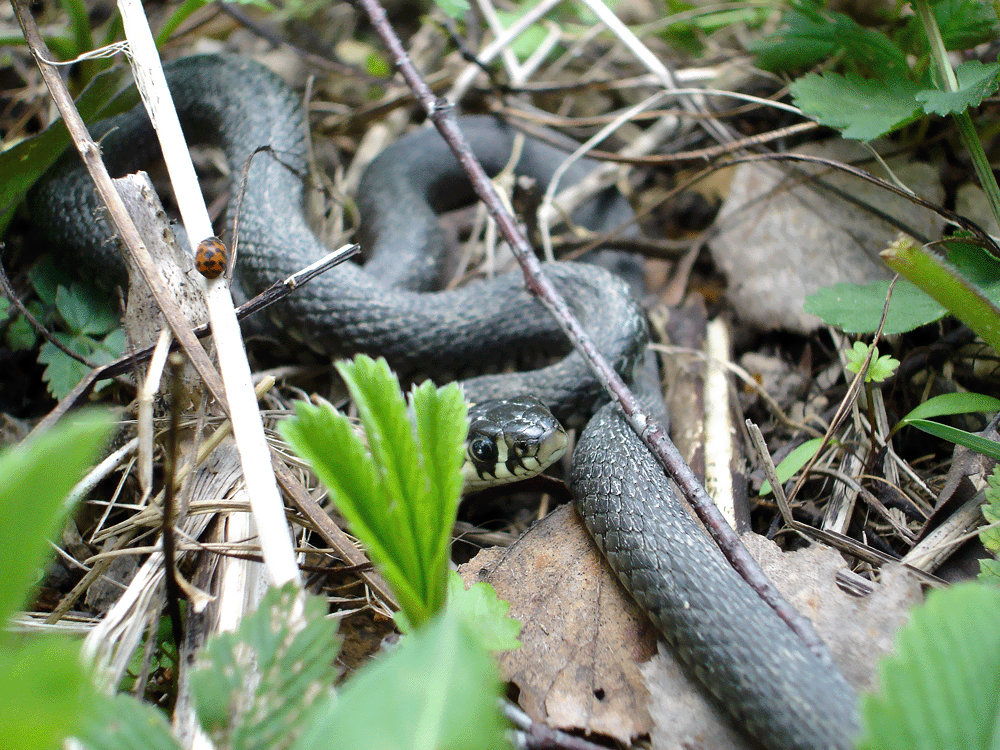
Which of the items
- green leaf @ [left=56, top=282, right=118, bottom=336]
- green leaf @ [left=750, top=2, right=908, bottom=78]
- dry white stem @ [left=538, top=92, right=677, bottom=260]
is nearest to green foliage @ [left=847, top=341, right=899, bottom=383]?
green leaf @ [left=750, top=2, right=908, bottom=78]

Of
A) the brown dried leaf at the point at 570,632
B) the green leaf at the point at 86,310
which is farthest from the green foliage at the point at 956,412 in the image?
the green leaf at the point at 86,310

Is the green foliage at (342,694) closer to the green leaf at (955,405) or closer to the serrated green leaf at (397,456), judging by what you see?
the serrated green leaf at (397,456)

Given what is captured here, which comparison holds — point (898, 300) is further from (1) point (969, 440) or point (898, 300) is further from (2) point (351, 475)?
(2) point (351, 475)

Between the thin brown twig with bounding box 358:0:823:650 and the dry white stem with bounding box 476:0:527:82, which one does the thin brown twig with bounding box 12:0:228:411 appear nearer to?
the thin brown twig with bounding box 358:0:823:650

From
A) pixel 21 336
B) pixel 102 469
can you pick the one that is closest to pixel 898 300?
pixel 102 469

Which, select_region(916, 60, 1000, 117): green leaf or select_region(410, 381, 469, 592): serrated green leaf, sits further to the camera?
select_region(916, 60, 1000, 117): green leaf

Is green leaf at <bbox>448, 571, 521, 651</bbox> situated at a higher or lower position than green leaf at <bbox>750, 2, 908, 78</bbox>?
lower

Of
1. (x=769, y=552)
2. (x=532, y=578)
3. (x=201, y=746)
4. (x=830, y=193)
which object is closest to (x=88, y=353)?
(x=201, y=746)
